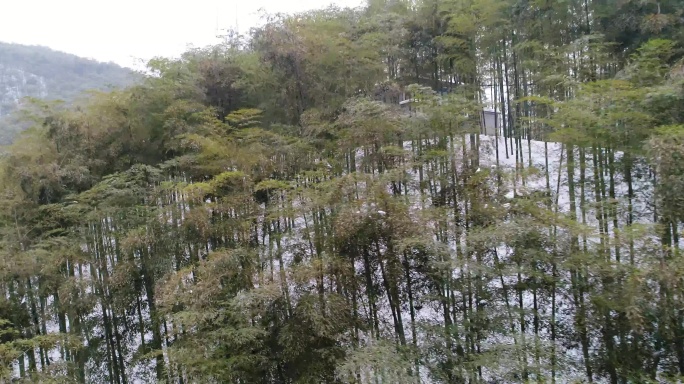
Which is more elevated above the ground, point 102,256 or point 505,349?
point 102,256

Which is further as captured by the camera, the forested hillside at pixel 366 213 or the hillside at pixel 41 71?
the hillside at pixel 41 71

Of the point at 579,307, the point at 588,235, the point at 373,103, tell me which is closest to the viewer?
the point at 588,235

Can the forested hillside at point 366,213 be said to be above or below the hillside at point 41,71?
below

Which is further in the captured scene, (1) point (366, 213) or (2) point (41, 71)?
(2) point (41, 71)

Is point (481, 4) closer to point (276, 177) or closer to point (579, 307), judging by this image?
point (276, 177)

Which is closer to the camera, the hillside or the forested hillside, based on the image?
the forested hillside

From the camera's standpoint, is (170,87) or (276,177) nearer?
(276,177)

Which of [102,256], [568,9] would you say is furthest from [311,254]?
[568,9]

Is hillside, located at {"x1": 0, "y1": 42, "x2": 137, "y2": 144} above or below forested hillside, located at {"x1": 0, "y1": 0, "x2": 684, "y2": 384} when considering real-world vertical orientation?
above
